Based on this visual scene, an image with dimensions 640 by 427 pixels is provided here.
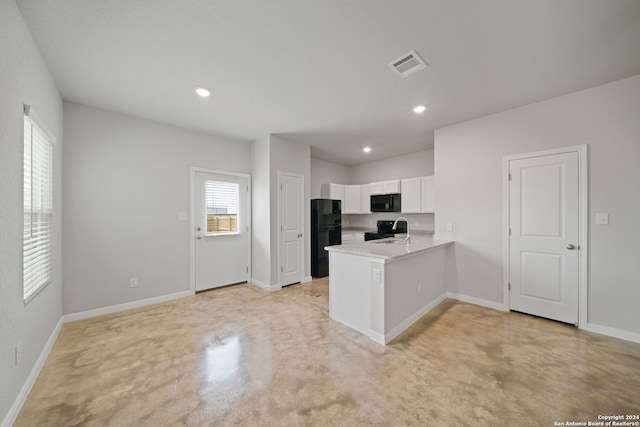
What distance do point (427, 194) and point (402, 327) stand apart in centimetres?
311

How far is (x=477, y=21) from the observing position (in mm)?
1746

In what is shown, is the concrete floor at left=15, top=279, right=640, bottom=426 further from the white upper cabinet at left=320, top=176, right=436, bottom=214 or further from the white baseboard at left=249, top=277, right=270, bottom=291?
the white upper cabinet at left=320, top=176, right=436, bottom=214

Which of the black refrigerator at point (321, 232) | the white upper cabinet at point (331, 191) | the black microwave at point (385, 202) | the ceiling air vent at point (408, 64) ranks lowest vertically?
the black refrigerator at point (321, 232)

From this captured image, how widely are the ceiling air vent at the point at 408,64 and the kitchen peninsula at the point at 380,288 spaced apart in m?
1.84

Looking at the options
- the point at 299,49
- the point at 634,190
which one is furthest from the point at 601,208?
the point at 299,49

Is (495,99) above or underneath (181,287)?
above

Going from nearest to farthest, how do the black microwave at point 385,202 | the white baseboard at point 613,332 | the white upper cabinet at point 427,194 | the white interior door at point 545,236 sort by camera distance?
the white baseboard at point 613,332 → the white interior door at point 545,236 → the white upper cabinet at point 427,194 → the black microwave at point 385,202

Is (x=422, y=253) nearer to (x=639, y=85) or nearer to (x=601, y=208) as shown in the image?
(x=601, y=208)

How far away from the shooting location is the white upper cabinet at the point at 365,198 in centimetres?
599

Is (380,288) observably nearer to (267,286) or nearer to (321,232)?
(267,286)

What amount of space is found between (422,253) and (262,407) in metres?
2.41

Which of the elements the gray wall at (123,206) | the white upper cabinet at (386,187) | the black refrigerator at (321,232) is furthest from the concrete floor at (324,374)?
the white upper cabinet at (386,187)

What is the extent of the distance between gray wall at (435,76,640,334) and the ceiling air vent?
6.03 ft

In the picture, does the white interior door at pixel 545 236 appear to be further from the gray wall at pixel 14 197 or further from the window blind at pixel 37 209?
the window blind at pixel 37 209
